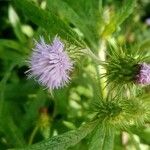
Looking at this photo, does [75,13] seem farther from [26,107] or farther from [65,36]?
[26,107]

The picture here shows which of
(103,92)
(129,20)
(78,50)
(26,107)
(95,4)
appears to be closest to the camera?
(78,50)

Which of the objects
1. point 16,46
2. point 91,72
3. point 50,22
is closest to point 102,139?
point 50,22

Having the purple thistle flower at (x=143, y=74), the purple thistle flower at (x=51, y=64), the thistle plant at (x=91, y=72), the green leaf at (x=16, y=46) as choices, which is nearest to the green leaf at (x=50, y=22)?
the thistle plant at (x=91, y=72)

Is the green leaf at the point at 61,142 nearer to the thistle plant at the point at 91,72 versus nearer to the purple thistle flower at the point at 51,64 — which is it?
the thistle plant at the point at 91,72

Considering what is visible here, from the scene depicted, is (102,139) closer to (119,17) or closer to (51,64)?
(51,64)

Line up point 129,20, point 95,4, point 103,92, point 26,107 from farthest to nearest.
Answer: point 129,20
point 26,107
point 95,4
point 103,92

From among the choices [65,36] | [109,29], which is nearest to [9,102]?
[109,29]
